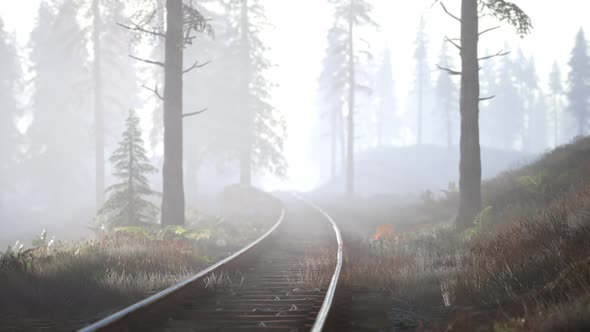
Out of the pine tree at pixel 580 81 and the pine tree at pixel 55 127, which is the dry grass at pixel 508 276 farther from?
the pine tree at pixel 580 81

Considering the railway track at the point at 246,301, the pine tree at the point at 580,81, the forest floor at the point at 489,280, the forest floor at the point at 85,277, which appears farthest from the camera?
the pine tree at the point at 580,81

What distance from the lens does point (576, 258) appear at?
4.41m

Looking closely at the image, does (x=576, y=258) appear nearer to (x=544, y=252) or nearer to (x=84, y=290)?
(x=544, y=252)

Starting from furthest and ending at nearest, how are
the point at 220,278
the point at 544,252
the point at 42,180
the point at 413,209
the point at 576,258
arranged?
the point at 42,180 < the point at 413,209 < the point at 220,278 < the point at 544,252 < the point at 576,258

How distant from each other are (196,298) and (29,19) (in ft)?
133

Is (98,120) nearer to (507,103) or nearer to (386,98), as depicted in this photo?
(386,98)

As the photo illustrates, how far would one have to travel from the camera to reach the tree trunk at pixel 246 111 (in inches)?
1152

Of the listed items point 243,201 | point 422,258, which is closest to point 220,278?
point 422,258

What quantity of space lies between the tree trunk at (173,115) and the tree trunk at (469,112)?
734 cm

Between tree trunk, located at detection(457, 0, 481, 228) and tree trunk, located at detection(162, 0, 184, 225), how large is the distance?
734 cm

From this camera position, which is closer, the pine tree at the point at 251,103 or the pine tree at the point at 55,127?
the pine tree at the point at 251,103

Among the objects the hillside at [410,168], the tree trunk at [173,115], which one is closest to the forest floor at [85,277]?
the tree trunk at [173,115]

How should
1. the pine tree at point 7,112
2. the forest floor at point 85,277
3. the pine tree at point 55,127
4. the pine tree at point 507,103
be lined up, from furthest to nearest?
the pine tree at point 507,103 → the pine tree at point 7,112 → the pine tree at point 55,127 → the forest floor at point 85,277

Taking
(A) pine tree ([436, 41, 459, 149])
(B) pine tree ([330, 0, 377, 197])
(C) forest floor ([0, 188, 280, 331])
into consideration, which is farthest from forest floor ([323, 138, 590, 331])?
(A) pine tree ([436, 41, 459, 149])
